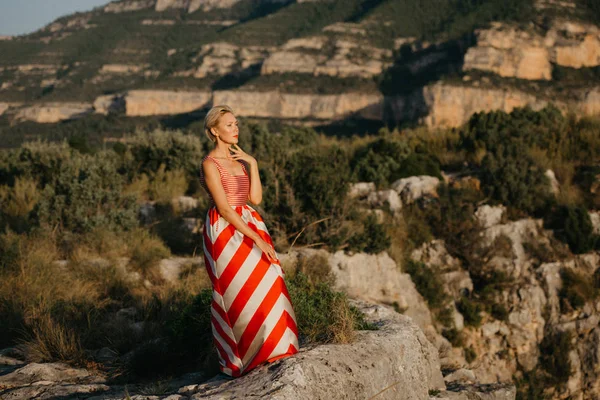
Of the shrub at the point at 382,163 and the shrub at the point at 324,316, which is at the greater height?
the shrub at the point at 324,316

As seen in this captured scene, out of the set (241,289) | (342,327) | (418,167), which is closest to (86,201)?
(241,289)

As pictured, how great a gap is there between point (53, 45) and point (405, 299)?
148306mm

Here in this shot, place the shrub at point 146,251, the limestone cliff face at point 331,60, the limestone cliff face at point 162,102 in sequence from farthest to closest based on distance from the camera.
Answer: the limestone cliff face at point 331,60, the limestone cliff face at point 162,102, the shrub at point 146,251

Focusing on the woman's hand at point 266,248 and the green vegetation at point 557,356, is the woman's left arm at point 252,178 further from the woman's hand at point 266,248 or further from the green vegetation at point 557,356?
the green vegetation at point 557,356

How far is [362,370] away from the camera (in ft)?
13.1

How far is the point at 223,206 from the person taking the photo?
4.00 m

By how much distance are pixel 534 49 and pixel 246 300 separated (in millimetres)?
109170

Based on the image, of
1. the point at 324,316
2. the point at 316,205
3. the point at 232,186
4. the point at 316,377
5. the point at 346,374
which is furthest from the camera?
the point at 316,205

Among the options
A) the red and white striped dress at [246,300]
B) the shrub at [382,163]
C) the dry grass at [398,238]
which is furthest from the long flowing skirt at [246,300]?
the shrub at [382,163]

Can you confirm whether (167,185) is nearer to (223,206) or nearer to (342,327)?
(223,206)

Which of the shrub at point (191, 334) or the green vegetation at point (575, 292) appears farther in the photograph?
the green vegetation at point (575, 292)

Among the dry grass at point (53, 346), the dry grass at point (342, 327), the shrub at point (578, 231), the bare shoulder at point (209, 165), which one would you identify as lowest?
the shrub at point (578, 231)

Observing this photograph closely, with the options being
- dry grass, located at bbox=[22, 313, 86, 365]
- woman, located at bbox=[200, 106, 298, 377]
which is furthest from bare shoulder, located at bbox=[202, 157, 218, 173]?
dry grass, located at bbox=[22, 313, 86, 365]

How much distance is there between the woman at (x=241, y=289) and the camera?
3967mm
